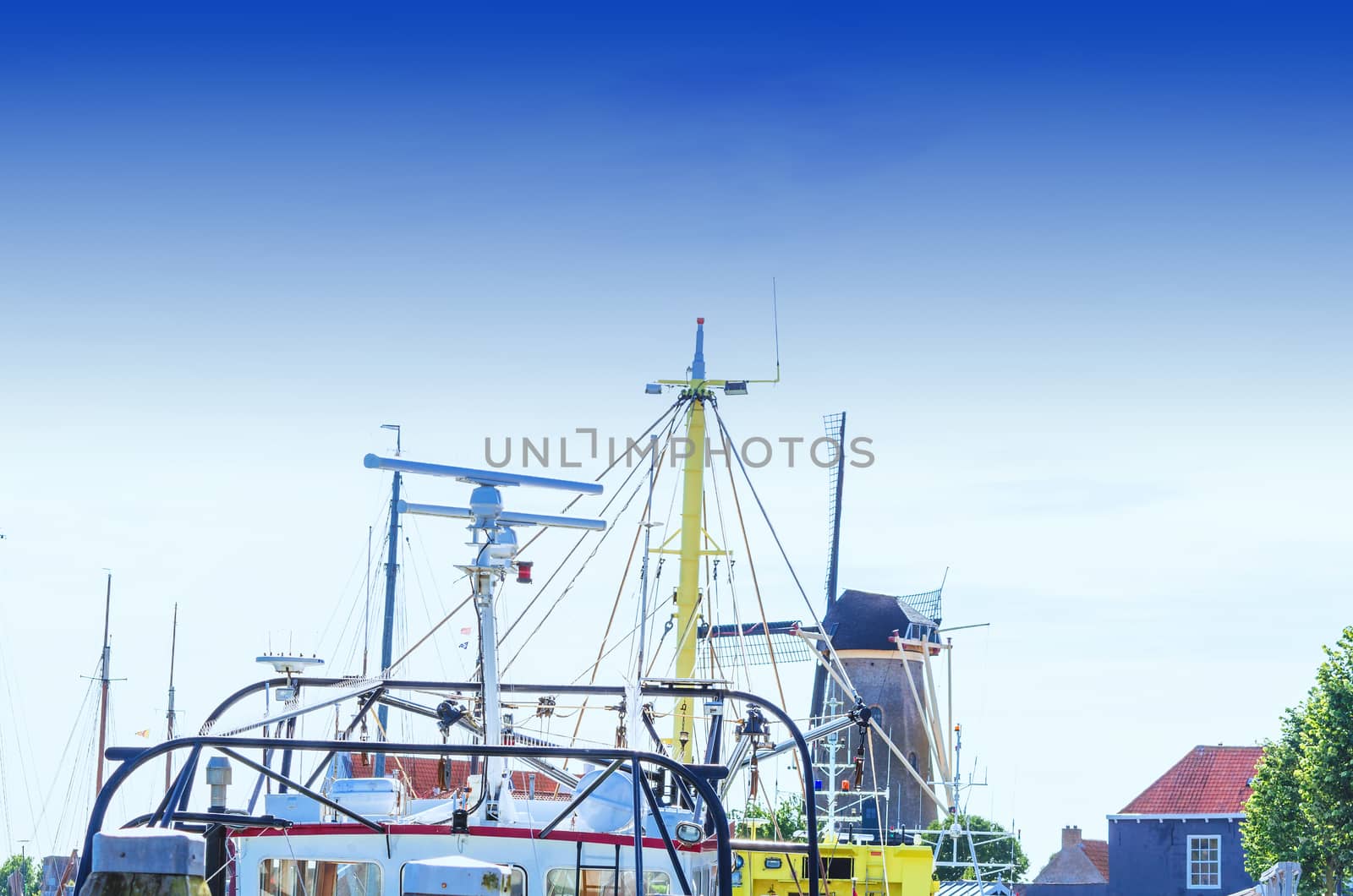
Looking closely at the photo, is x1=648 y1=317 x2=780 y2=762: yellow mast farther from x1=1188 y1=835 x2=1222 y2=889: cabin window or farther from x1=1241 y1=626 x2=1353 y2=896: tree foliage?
x1=1188 y1=835 x2=1222 y2=889: cabin window

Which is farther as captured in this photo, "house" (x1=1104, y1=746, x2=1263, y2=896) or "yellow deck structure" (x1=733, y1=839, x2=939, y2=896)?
"house" (x1=1104, y1=746, x2=1263, y2=896)

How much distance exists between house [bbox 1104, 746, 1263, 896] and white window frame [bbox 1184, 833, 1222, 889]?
0.11 ft

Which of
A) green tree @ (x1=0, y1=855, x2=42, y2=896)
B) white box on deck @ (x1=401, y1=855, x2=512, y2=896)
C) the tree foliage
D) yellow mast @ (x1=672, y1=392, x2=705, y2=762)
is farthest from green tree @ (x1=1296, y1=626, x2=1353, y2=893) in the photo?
green tree @ (x1=0, y1=855, x2=42, y2=896)

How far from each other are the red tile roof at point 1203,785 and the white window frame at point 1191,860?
1067 mm

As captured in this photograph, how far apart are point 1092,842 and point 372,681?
7666cm

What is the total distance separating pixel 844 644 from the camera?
8262cm

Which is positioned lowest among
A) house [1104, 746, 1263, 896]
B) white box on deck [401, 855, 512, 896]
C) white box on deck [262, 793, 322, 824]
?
house [1104, 746, 1263, 896]

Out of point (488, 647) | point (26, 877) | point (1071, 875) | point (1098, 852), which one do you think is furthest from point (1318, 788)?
point (26, 877)

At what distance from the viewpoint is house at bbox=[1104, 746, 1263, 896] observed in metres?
75.4

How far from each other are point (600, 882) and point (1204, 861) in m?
62.3

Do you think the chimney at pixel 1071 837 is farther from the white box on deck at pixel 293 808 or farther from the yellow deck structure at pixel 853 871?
the white box on deck at pixel 293 808

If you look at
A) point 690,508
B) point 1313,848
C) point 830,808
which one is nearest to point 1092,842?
point 1313,848

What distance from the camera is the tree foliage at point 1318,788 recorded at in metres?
43.9

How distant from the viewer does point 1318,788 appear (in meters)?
44.2
